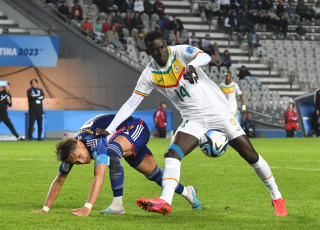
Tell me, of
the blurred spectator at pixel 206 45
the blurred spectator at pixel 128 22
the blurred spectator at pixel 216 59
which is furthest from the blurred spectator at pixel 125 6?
the blurred spectator at pixel 216 59

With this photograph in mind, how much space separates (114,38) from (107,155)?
23.3 m

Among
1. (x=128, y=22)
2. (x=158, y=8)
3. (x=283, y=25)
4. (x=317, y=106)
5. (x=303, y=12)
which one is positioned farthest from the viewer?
(x=303, y=12)

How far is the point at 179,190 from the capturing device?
769 centimetres

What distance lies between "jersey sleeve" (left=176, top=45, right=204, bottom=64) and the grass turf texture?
161 cm

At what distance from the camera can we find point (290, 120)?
29328mm

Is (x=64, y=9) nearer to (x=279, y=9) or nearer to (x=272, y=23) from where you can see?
(x=272, y=23)

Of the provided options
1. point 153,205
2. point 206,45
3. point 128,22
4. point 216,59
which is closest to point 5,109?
point 128,22

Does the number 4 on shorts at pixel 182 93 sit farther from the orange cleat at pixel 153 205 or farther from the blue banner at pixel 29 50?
the blue banner at pixel 29 50

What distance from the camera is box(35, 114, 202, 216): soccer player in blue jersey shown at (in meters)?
6.99

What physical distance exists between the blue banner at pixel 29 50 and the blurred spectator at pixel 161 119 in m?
4.59

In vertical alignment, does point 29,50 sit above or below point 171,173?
below

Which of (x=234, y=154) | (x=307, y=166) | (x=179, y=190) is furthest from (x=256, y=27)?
(x=179, y=190)

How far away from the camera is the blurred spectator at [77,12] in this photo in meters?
30.0

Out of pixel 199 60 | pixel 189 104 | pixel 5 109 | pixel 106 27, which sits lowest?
pixel 5 109
